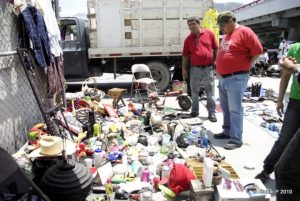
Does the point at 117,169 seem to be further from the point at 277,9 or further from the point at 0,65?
the point at 277,9

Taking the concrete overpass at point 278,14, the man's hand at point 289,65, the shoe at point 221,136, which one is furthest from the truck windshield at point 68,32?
the concrete overpass at point 278,14

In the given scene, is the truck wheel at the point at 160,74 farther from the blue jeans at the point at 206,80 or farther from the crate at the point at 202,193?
the crate at the point at 202,193

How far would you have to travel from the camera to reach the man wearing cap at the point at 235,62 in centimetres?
411

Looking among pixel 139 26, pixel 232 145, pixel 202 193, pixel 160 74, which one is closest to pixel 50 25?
pixel 232 145

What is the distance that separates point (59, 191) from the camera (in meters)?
2.66

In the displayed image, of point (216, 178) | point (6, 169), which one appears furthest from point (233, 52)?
point (6, 169)

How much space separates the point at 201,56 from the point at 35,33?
9.80 ft

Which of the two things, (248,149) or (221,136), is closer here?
(248,149)

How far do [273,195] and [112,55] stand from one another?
6013mm

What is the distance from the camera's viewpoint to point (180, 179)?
3.13 metres

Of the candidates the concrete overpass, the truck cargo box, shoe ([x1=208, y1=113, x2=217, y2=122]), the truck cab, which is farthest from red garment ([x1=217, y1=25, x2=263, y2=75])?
the concrete overpass

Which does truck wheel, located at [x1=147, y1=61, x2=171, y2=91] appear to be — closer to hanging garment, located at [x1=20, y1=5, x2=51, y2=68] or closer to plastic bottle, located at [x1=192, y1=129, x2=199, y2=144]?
plastic bottle, located at [x1=192, y1=129, x2=199, y2=144]

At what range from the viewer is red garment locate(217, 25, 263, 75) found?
4074 millimetres

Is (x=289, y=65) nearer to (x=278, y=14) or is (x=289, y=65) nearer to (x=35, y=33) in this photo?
(x=35, y=33)
